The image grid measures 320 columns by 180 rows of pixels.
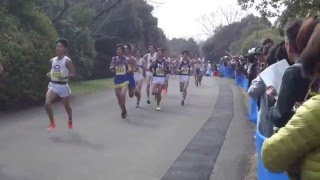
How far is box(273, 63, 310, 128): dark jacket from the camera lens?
3648mm

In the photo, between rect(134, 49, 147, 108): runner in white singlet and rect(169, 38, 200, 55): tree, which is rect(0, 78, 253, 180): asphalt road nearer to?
rect(134, 49, 147, 108): runner in white singlet

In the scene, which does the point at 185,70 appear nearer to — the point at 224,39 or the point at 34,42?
the point at 34,42

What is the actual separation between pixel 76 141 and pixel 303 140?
737 cm

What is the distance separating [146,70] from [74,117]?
4904 millimetres

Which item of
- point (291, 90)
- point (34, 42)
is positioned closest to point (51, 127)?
point (34, 42)

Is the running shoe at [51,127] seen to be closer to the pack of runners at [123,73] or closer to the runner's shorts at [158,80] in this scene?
the pack of runners at [123,73]

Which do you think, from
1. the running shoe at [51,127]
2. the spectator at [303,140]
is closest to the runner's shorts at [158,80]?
the running shoe at [51,127]

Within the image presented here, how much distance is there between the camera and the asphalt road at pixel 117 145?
7363mm

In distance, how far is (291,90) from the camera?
3.66 meters

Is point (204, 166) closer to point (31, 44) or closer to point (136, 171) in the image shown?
point (136, 171)

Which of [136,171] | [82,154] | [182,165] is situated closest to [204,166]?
[182,165]

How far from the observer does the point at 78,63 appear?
79.0ft

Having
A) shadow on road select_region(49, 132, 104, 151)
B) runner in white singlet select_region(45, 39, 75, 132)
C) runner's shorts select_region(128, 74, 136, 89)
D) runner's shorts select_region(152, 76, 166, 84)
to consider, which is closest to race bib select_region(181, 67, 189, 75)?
runner's shorts select_region(152, 76, 166, 84)

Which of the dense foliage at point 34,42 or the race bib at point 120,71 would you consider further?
the dense foliage at point 34,42
